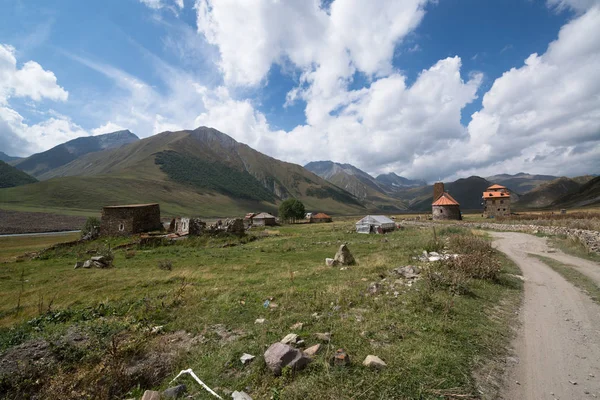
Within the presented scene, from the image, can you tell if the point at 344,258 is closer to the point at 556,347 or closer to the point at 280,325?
the point at 280,325

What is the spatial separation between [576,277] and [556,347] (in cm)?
979

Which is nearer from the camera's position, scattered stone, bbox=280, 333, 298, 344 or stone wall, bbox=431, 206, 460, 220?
scattered stone, bbox=280, 333, 298, 344

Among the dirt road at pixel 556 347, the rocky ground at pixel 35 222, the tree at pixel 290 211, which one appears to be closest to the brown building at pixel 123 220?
the dirt road at pixel 556 347

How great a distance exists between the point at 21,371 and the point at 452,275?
570 inches

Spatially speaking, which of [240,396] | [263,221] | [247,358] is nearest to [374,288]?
[247,358]

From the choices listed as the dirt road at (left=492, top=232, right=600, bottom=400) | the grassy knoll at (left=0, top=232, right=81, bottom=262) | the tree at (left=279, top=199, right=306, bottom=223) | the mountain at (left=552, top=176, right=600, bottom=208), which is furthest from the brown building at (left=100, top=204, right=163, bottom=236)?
the mountain at (left=552, top=176, right=600, bottom=208)

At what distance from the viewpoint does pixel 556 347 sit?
6570 millimetres

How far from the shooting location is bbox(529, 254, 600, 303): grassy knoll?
35.1ft

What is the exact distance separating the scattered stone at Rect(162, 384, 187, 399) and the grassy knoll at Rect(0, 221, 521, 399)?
328 mm

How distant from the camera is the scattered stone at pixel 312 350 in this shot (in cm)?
598

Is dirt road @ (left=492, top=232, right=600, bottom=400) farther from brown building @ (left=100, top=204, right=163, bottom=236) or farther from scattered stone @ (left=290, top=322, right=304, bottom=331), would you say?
brown building @ (left=100, top=204, right=163, bottom=236)

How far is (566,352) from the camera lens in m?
6.34

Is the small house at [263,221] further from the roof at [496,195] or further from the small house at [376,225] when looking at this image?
the roof at [496,195]

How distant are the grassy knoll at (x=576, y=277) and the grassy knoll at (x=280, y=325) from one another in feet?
8.17
